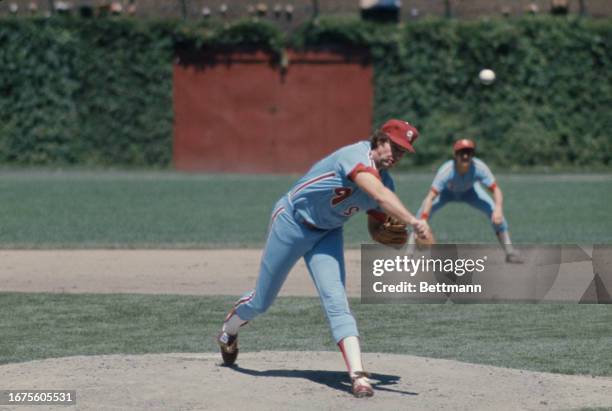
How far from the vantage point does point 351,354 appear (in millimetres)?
7641

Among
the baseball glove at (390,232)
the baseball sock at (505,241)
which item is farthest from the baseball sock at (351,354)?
the baseball sock at (505,241)

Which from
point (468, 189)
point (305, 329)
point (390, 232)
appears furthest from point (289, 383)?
point (468, 189)

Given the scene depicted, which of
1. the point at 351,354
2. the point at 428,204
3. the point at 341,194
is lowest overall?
the point at 428,204

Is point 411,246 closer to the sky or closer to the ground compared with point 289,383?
closer to the ground

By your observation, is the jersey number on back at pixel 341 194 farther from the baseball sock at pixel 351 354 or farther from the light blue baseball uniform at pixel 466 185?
the light blue baseball uniform at pixel 466 185

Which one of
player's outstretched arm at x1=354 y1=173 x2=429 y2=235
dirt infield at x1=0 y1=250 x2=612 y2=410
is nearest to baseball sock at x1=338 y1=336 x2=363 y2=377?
dirt infield at x1=0 y1=250 x2=612 y2=410

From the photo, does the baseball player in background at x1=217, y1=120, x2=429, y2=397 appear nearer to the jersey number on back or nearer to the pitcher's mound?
the jersey number on back

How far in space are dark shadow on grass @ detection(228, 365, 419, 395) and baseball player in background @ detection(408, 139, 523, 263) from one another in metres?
6.32

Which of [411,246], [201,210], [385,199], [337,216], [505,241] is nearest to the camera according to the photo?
[385,199]

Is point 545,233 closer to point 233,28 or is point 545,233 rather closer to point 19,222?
point 19,222

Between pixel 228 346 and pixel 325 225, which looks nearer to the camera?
pixel 325 225

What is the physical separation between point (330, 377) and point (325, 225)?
1.12 m

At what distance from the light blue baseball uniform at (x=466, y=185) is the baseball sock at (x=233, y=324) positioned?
6.48m

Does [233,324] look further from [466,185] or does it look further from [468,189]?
[468,189]
